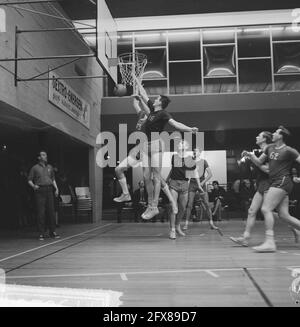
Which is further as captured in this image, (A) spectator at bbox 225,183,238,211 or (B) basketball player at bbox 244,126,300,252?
(A) spectator at bbox 225,183,238,211

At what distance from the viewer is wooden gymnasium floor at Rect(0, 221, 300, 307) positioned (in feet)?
11.4

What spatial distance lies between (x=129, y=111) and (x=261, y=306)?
1283 centimetres

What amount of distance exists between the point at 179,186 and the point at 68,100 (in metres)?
4.62

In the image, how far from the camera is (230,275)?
441cm

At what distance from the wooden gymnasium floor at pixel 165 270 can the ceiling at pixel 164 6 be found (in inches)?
261

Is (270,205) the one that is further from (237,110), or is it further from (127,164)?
(237,110)

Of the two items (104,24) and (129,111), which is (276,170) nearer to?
(104,24)

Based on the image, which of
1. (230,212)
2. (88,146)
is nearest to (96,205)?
(88,146)

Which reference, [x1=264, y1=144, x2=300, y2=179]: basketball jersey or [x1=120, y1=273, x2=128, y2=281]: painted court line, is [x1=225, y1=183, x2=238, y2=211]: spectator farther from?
[x1=120, y1=273, x2=128, y2=281]: painted court line

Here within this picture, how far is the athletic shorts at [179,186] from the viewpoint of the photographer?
27.4 feet

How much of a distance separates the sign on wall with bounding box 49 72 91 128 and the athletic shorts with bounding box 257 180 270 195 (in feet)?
16.3

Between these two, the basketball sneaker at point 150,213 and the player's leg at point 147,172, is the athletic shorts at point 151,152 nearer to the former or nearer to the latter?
the player's leg at point 147,172

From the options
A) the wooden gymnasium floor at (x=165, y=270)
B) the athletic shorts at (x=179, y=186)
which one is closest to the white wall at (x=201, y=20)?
the athletic shorts at (x=179, y=186)

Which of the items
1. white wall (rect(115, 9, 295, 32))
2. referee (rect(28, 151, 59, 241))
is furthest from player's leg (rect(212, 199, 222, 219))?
referee (rect(28, 151, 59, 241))
